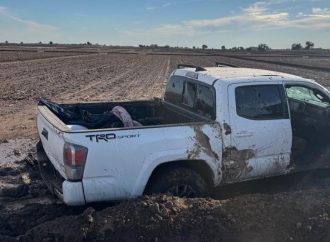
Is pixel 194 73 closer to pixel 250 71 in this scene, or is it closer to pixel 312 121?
pixel 250 71

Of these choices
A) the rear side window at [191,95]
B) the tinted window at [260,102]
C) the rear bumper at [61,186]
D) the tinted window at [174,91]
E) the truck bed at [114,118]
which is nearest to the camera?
the rear bumper at [61,186]

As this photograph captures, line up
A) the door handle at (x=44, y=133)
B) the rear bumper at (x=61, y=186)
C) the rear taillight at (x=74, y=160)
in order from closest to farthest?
the rear taillight at (x=74, y=160) < the rear bumper at (x=61, y=186) < the door handle at (x=44, y=133)

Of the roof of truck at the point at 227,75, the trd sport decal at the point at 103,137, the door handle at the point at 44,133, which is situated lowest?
the door handle at the point at 44,133

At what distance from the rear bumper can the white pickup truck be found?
0.04 feet

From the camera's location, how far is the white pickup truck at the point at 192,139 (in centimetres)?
496

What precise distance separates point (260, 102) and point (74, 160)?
262 cm

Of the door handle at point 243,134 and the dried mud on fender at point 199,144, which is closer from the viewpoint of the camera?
the dried mud on fender at point 199,144

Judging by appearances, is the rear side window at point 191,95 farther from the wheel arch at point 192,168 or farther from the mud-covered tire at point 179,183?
the mud-covered tire at point 179,183

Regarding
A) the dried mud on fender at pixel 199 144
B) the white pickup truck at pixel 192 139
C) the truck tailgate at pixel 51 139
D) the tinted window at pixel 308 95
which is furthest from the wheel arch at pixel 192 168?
the tinted window at pixel 308 95

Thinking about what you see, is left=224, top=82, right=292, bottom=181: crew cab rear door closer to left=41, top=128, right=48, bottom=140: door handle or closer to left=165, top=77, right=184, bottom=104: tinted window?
left=165, top=77, right=184, bottom=104: tinted window

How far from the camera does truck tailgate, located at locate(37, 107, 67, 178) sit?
16.5 ft

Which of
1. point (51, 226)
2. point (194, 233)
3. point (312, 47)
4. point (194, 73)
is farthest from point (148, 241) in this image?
point (312, 47)

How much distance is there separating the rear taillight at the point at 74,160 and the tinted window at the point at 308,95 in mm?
3139

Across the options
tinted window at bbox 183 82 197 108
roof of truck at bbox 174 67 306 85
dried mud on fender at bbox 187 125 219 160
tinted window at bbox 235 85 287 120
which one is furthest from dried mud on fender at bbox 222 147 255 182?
tinted window at bbox 183 82 197 108
